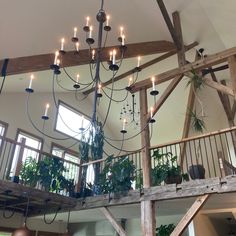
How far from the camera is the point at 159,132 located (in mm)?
9977

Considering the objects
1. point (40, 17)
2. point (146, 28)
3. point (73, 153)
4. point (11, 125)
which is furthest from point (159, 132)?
point (40, 17)

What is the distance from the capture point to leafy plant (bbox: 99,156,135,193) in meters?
5.85

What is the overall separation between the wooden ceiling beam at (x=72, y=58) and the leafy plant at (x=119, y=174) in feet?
7.94

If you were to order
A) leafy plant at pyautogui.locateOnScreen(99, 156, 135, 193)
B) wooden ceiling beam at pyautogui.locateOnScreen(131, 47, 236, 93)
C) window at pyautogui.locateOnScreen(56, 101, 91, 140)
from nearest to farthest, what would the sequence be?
wooden ceiling beam at pyautogui.locateOnScreen(131, 47, 236, 93), leafy plant at pyautogui.locateOnScreen(99, 156, 135, 193), window at pyautogui.locateOnScreen(56, 101, 91, 140)

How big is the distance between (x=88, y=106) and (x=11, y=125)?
3529mm

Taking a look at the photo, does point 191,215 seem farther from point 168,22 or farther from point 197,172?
point 168,22

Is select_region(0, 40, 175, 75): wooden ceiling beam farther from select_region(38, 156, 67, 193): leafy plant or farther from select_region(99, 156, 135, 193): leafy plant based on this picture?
select_region(99, 156, 135, 193): leafy plant

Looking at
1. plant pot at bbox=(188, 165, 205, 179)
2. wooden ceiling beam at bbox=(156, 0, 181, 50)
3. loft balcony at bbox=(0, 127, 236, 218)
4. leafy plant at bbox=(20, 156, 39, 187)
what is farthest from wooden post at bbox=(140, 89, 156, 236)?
leafy plant at bbox=(20, 156, 39, 187)

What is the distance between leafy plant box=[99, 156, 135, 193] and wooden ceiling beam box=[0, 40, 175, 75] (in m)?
2.42

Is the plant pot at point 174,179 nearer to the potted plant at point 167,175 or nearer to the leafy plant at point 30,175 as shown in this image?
the potted plant at point 167,175

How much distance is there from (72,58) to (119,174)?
9.33ft

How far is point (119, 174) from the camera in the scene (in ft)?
19.2

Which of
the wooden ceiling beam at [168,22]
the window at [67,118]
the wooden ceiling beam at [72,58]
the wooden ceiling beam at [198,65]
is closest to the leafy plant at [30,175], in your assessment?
the wooden ceiling beam at [72,58]

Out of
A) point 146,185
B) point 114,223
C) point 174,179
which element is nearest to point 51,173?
point 114,223
